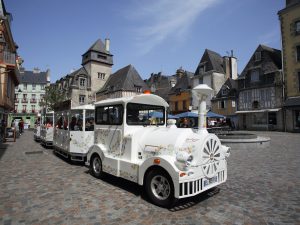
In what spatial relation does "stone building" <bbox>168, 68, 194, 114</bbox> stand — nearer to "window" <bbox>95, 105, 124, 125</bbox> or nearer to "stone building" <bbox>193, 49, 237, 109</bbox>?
"stone building" <bbox>193, 49, 237, 109</bbox>

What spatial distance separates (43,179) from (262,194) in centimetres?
613

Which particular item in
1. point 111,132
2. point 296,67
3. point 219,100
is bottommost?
point 111,132

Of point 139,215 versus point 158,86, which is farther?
point 158,86

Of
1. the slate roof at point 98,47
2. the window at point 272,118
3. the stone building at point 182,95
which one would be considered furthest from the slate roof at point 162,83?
the window at point 272,118

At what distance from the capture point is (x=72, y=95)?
4709cm

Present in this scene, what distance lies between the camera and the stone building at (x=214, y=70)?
38062 millimetres

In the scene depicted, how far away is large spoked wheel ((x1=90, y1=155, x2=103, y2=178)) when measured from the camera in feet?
21.8

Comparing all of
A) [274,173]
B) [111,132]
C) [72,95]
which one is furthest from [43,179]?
[72,95]

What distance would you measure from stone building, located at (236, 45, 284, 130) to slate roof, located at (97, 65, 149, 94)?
19.1 metres

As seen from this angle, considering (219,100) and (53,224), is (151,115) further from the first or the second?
(219,100)

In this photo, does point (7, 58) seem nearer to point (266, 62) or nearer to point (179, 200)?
point (179, 200)

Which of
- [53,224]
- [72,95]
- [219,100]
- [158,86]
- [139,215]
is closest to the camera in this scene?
[53,224]

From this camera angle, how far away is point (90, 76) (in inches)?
1944

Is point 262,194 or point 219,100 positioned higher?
point 219,100
